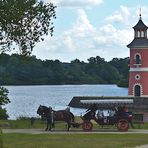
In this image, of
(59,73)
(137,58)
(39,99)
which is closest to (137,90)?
(137,58)

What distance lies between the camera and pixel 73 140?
2538 centimetres

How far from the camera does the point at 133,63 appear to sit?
2709 inches

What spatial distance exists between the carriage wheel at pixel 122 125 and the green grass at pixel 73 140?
322 cm

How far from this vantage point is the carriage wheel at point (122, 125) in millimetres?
31953

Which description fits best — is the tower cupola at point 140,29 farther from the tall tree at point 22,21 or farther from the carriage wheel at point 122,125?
the tall tree at point 22,21

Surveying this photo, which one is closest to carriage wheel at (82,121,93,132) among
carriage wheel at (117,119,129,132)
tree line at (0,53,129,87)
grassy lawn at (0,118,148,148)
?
carriage wheel at (117,119,129,132)

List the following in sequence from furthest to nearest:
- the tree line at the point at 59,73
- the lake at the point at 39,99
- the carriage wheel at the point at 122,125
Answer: the tree line at the point at 59,73 < the lake at the point at 39,99 < the carriage wheel at the point at 122,125

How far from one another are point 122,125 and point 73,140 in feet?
23.5

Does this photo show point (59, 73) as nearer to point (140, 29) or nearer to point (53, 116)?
point (140, 29)

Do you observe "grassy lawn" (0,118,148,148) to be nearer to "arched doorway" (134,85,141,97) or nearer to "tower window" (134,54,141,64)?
"tower window" (134,54,141,64)

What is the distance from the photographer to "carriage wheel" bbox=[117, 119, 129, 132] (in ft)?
105

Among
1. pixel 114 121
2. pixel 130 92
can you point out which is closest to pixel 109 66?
pixel 130 92

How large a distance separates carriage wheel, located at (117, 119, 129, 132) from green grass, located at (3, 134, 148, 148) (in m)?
3.22

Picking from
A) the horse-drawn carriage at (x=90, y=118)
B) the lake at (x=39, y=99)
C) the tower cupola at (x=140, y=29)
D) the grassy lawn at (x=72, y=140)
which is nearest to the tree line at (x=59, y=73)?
the lake at (x=39, y=99)
